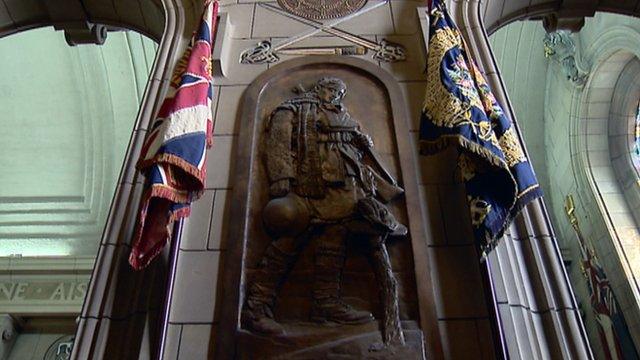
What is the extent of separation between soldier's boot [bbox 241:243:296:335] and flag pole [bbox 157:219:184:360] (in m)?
0.33

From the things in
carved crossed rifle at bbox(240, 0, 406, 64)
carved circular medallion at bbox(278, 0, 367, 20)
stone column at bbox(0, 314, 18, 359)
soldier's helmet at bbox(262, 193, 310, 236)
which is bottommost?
soldier's helmet at bbox(262, 193, 310, 236)

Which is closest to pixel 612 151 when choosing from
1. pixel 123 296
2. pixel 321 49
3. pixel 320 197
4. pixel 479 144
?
pixel 321 49

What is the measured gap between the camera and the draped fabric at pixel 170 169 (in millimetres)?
2314

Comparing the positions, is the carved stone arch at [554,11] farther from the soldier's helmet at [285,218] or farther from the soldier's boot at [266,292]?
the soldier's boot at [266,292]

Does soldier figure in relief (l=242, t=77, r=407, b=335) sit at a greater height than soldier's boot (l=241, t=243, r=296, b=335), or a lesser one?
greater

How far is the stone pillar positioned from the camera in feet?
7.27

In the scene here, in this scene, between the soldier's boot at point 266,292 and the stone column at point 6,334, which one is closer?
the soldier's boot at point 266,292

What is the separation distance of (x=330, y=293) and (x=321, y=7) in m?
2.10

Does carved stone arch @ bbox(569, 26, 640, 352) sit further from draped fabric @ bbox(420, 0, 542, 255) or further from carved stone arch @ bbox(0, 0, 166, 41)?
carved stone arch @ bbox(0, 0, 166, 41)

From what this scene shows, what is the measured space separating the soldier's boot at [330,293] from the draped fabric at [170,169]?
65 centimetres

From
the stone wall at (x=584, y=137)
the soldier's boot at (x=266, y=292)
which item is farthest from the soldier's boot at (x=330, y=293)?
the stone wall at (x=584, y=137)

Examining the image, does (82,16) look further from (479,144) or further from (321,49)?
(479,144)

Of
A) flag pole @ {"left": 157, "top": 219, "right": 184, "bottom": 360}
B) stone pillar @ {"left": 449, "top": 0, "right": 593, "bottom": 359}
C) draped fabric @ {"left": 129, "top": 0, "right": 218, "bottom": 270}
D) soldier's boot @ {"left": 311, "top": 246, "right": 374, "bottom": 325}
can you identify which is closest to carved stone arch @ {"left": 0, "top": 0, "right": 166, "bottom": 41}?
draped fabric @ {"left": 129, "top": 0, "right": 218, "bottom": 270}

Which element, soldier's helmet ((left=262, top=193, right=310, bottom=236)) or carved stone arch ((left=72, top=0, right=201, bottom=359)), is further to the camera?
soldier's helmet ((left=262, top=193, right=310, bottom=236))
